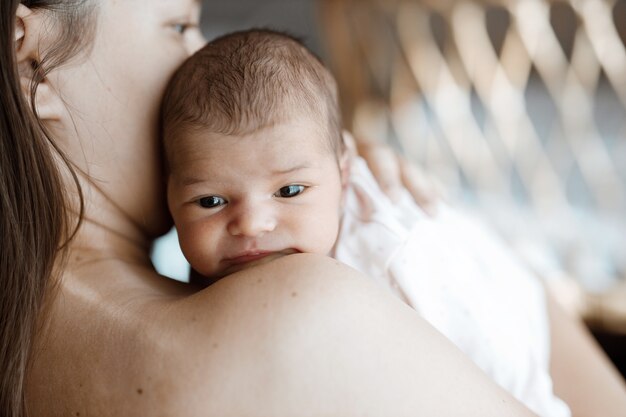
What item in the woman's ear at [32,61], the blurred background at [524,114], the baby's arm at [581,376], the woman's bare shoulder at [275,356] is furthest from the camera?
the blurred background at [524,114]

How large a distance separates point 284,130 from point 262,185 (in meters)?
0.07

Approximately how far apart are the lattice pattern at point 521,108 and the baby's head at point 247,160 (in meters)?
1.09

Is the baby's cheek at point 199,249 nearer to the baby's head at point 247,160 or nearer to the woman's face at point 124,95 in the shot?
the baby's head at point 247,160

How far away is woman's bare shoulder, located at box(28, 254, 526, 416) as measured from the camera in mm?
691

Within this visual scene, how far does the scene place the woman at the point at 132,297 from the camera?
2.28 feet

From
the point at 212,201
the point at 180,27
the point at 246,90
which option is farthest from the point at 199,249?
the point at 180,27

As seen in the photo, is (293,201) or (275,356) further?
(293,201)

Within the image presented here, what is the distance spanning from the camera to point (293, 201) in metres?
0.89

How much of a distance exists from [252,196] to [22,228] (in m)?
0.26

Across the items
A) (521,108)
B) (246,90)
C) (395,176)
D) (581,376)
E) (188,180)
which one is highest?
(246,90)

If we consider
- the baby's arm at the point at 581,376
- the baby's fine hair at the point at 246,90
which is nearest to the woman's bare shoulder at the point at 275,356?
the baby's fine hair at the point at 246,90

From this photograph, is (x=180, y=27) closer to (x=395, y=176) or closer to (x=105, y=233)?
(x=105, y=233)

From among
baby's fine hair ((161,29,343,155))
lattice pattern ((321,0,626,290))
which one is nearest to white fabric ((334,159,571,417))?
baby's fine hair ((161,29,343,155))

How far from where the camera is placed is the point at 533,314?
1.14 metres
